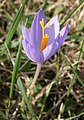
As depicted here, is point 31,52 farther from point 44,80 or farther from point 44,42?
point 44,80

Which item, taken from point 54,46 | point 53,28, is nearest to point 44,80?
point 53,28

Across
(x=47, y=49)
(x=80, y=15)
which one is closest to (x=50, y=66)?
(x=80, y=15)

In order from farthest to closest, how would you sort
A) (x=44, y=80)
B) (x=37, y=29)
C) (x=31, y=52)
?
(x=44, y=80) < (x=37, y=29) < (x=31, y=52)

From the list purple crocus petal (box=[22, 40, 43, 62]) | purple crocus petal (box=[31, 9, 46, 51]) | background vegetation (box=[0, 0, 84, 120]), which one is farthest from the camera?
background vegetation (box=[0, 0, 84, 120])

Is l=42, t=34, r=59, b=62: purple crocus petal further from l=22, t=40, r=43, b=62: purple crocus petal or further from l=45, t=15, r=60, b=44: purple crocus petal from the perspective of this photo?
l=45, t=15, r=60, b=44: purple crocus petal

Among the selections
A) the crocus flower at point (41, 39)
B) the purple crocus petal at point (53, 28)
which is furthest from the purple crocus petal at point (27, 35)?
the purple crocus petal at point (53, 28)

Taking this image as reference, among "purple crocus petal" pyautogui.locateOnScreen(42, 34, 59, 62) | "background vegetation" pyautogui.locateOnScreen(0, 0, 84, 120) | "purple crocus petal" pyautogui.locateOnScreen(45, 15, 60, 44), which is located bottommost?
"background vegetation" pyautogui.locateOnScreen(0, 0, 84, 120)

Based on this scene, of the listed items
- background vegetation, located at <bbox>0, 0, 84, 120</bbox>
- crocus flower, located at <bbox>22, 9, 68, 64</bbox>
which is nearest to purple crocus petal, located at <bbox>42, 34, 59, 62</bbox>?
crocus flower, located at <bbox>22, 9, 68, 64</bbox>

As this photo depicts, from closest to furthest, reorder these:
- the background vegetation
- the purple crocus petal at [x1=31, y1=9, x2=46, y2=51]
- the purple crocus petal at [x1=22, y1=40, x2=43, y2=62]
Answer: the purple crocus petal at [x1=22, y1=40, x2=43, y2=62] < the purple crocus petal at [x1=31, y1=9, x2=46, y2=51] < the background vegetation

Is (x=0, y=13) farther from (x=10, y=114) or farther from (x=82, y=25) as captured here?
(x=10, y=114)
